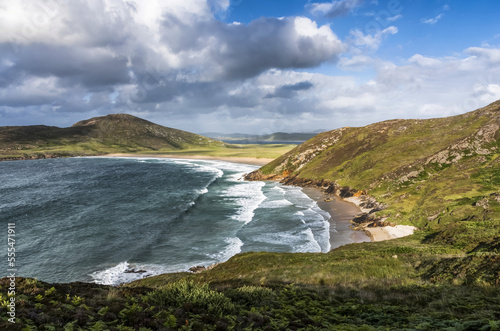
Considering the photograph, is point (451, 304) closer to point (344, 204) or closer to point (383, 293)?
point (383, 293)

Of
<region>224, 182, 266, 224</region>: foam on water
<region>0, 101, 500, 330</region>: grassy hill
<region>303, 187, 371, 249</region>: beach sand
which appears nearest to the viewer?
<region>0, 101, 500, 330</region>: grassy hill

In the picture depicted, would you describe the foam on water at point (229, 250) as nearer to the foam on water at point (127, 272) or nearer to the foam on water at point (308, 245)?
the foam on water at point (127, 272)

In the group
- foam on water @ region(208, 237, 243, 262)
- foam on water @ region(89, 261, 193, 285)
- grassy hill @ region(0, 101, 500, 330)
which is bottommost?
foam on water @ region(89, 261, 193, 285)

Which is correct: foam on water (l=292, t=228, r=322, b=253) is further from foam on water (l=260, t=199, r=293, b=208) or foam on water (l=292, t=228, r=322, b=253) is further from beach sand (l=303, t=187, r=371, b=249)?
foam on water (l=260, t=199, r=293, b=208)

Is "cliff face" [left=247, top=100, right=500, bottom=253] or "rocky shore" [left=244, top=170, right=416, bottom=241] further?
"rocky shore" [left=244, top=170, right=416, bottom=241]

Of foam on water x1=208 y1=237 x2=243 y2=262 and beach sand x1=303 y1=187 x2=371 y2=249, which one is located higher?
beach sand x1=303 y1=187 x2=371 y2=249

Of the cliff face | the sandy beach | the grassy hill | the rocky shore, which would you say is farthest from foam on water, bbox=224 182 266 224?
the grassy hill

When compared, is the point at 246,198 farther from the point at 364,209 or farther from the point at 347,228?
the point at 347,228

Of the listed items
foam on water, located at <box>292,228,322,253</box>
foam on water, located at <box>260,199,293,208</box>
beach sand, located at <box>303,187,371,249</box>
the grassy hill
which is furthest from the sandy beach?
foam on water, located at <box>260,199,293,208</box>

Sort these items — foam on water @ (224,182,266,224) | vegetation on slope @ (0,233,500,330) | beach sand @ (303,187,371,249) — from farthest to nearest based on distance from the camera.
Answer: foam on water @ (224,182,266,224) → beach sand @ (303,187,371,249) → vegetation on slope @ (0,233,500,330)
